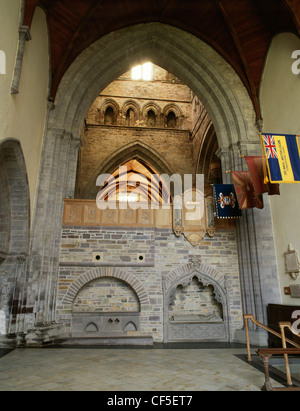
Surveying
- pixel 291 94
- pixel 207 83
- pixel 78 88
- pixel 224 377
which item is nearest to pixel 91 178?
pixel 78 88

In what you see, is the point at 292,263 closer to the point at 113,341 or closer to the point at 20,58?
the point at 113,341

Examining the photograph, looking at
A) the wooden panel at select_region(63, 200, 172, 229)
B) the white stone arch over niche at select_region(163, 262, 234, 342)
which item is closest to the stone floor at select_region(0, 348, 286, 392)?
the white stone arch over niche at select_region(163, 262, 234, 342)

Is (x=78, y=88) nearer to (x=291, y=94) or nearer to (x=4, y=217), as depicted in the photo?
(x=4, y=217)

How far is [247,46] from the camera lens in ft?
31.7

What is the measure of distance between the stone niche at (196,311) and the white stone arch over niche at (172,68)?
468cm

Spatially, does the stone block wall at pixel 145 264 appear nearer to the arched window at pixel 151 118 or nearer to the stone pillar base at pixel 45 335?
the stone pillar base at pixel 45 335

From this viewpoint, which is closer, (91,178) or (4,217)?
(4,217)

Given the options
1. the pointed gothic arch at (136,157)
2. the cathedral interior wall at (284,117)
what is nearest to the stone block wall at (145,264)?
the cathedral interior wall at (284,117)

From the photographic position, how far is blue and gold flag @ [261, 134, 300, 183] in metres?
5.86

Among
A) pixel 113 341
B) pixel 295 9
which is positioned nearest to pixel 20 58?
pixel 295 9

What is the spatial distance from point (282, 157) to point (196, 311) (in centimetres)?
533

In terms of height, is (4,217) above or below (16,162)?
below
